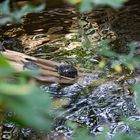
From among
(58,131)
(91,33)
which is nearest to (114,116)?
(58,131)

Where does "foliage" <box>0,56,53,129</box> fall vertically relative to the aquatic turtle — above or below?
above

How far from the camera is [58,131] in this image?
2.70 m

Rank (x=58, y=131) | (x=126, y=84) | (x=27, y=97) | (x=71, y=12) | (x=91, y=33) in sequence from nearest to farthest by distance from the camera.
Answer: (x=27, y=97) < (x=58, y=131) < (x=126, y=84) < (x=91, y=33) < (x=71, y=12)

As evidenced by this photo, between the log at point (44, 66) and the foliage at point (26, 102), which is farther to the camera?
the log at point (44, 66)

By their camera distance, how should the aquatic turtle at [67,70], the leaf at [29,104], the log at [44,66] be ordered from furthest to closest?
the aquatic turtle at [67,70] < the log at [44,66] < the leaf at [29,104]

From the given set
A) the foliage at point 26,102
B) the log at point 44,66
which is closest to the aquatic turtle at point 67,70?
the log at point 44,66

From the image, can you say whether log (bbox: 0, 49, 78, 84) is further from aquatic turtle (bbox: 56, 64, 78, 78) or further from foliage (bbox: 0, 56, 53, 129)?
foliage (bbox: 0, 56, 53, 129)

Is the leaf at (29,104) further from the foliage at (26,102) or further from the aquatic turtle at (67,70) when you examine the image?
the aquatic turtle at (67,70)

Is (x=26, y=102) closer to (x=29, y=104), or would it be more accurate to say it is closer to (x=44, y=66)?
(x=29, y=104)

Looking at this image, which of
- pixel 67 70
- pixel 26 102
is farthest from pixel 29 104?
pixel 67 70

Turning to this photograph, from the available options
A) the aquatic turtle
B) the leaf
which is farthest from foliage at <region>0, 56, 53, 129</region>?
the aquatic turtle

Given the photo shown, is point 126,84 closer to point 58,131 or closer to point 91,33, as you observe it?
point 58,131

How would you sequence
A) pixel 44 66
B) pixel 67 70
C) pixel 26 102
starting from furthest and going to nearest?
pixel 67 70 < pixel 44 66 < pixel 26 102

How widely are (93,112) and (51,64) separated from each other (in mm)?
687
